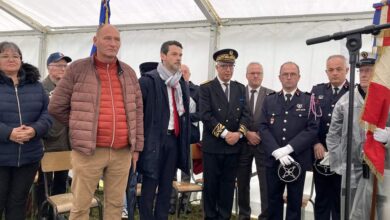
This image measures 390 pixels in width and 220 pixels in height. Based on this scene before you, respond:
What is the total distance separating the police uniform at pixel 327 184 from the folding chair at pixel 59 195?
2.03 meters

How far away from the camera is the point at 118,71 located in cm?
276

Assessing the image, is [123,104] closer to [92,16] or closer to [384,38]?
[384,38]

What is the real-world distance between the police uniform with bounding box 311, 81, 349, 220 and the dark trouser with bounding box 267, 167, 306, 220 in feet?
0.94

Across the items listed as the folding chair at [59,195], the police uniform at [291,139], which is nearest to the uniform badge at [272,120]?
the police uniform at [291,139]

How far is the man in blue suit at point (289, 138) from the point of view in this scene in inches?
128

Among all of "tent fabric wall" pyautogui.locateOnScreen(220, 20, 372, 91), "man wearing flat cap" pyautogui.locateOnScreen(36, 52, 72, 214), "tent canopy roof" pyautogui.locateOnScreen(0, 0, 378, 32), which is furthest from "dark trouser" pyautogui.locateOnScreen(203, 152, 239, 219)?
"tent canopy roof" pyautogui.locateOnScreen(0, 0, 378, 32)

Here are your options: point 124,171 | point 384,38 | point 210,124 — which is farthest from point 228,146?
point 384,38

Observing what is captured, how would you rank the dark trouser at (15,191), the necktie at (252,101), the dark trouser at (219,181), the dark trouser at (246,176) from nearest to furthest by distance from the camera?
1. the dark trouser at (15,191)
2. the dark trouser at (219,181)
3. the dark trouser at (246,176)
4. the necktie at (252,101)

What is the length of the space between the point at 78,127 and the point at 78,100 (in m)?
0.19

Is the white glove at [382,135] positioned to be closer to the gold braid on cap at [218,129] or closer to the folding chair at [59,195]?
the gold braid on cap at [218,129]

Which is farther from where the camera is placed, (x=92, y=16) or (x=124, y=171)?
(x=92, y=16)

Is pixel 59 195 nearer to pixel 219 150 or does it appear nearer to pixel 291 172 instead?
pixel 219 150

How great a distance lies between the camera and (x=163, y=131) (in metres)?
3.05

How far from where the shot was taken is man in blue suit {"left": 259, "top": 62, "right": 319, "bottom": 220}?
3.24 meters
